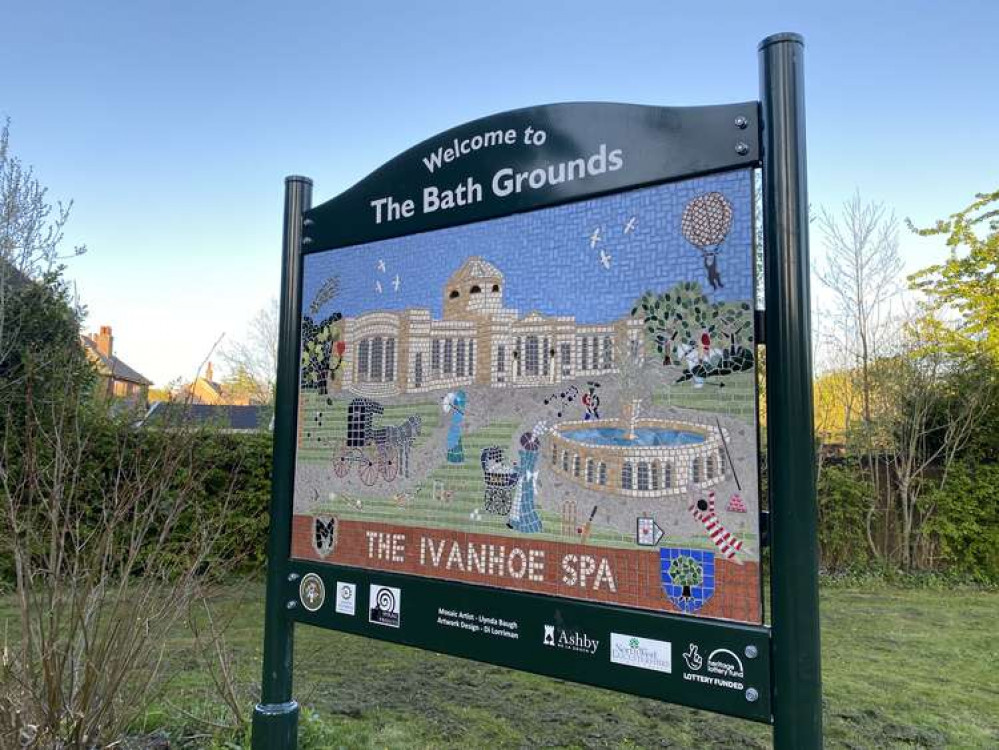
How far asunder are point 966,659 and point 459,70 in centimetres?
656

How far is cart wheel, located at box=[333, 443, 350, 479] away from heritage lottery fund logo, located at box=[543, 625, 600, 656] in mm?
1137

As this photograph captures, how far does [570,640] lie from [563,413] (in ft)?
2.35

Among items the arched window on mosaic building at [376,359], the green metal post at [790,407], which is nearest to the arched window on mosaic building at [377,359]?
the arched window on mosaic building at [376,359]

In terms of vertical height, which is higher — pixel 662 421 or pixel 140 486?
pixel 662 421

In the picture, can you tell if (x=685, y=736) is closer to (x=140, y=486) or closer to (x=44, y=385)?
(x=140, y=486)

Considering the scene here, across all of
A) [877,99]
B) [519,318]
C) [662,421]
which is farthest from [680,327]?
[877,99]

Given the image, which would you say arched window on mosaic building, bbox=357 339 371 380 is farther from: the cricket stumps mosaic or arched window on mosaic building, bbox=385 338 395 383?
arched window on mosaic building, bbox=385 338 395 383

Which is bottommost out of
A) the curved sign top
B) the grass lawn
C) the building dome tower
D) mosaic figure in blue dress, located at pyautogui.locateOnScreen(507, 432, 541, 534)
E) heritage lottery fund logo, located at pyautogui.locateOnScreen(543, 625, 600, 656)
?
the grass lawn

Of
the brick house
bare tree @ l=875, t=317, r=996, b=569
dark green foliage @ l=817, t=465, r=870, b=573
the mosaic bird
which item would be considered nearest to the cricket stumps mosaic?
the mosaic bird

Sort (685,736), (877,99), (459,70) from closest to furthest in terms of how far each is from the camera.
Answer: (685,736), (459,70), (877,99)

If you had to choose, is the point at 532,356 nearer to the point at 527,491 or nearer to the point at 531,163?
the point at 527,491

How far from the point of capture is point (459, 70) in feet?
21.5

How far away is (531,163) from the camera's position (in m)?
2.51

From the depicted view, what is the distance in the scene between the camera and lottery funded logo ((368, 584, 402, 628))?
2.68 m
